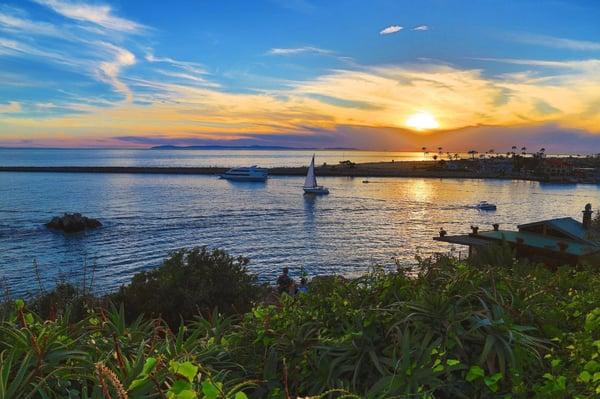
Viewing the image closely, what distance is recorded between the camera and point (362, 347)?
10.5 feet

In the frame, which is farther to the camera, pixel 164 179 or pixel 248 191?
pixel 164 179

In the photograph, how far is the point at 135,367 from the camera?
2.46 meters

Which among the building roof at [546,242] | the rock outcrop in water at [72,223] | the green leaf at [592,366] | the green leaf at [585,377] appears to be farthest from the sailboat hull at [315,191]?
the green leaf at [585,377]

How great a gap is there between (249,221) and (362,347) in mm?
52223

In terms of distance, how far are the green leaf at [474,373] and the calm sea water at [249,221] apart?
288 inches

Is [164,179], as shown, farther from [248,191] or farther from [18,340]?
[18,340]

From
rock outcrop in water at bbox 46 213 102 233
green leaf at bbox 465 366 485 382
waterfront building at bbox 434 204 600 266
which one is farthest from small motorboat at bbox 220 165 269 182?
green leaf at bbox 465 366 485 382

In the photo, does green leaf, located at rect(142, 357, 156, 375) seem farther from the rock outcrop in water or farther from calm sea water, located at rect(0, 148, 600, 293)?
the rock outcrop in water

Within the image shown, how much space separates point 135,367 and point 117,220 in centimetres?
5610

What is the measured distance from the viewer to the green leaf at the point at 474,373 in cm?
266

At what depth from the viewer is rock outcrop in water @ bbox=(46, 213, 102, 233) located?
1837 inches

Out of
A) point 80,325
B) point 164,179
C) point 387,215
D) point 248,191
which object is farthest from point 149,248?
point 164,179

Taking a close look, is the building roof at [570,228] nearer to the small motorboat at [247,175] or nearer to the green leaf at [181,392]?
the green leaf at [181,392]

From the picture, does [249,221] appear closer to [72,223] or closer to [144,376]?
[72,223]
